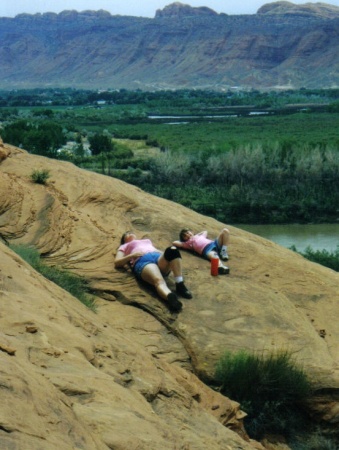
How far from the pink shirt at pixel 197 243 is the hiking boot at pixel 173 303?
1.50m

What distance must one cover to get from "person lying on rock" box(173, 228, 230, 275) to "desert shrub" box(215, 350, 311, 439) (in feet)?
6.93

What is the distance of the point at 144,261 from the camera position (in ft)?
35.8

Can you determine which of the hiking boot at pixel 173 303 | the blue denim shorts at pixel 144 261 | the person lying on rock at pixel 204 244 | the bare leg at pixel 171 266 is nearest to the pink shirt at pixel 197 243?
the person lying on rock at pixel 204 244

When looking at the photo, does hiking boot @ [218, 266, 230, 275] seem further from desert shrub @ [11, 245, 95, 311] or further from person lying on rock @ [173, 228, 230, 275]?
desert shrub @ [11, 245, 95, 311]

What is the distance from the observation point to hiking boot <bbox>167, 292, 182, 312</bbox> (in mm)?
10531

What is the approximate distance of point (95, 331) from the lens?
8609 millimetres

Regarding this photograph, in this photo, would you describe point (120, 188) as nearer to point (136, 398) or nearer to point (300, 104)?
point (136, 398)

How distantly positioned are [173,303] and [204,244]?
5.26 ft

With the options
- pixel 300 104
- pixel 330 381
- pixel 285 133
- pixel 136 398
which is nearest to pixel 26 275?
pixel 136 398

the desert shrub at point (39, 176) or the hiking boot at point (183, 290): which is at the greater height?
the desert shrub at point (39, 176)

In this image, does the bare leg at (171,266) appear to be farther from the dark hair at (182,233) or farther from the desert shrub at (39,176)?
the desert shrub at (39,176)

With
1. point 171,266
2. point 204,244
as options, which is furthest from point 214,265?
point 171,266

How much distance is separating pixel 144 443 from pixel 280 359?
13.2ft

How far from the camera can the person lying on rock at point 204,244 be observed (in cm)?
1198
